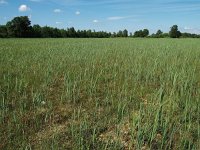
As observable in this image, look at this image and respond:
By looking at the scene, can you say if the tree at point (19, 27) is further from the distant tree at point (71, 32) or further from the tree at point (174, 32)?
the tree at point (174, 32)

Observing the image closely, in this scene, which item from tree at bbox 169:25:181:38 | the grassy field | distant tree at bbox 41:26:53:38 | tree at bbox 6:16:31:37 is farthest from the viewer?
tree at bbox 169:25:181:38

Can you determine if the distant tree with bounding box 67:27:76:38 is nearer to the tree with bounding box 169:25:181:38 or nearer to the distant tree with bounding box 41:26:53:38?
the distant tree with bounding box 41:26:53:38

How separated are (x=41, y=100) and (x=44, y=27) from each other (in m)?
70.3

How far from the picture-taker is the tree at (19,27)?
65188mm

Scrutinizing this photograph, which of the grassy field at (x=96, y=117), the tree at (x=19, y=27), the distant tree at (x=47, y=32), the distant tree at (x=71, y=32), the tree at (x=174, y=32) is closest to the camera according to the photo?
the grassy field at (x=96, y=117)

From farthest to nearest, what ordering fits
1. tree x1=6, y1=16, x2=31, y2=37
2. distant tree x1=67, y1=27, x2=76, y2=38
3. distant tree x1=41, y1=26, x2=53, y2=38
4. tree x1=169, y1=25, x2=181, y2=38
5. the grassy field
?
tree x1=169, y1=25, x2=181, y2=38
distant tree x1=67, y1=27, x2=76, y2=38
distant tree x1=41, y1=26, x2=53, y2=38
tree x1=6, y1=16, x2=31, y2=37
the grassy field

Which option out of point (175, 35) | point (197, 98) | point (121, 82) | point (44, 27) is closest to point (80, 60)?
point (121, 82)

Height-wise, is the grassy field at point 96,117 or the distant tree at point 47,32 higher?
the grassy field at point 96,117

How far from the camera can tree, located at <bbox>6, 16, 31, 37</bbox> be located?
65.2 meters

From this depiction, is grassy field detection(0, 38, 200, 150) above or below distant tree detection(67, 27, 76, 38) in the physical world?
above

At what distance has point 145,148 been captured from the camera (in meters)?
3.72

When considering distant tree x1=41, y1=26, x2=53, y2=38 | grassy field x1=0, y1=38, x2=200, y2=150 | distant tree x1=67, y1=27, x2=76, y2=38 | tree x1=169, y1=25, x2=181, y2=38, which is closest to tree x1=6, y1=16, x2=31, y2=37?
distant tree x1=41, y1=26, x2=53, y2=38

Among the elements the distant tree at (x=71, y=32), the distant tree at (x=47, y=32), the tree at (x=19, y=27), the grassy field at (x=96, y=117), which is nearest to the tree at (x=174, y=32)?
the distant tree at (x=71, y=32)

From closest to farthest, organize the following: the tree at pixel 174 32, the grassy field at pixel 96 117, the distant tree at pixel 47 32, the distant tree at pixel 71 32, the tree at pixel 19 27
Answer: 1. the grassy field at pixel 96 117
2. the tree at pixel 19 27
3. the distant tree at pixel 47 32
4. the distant tree at pixel 71 32
5. the tree at pixel 174 32
